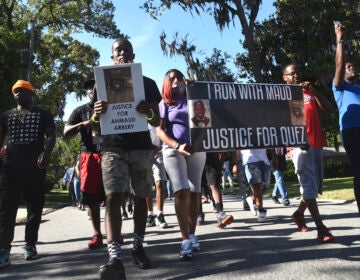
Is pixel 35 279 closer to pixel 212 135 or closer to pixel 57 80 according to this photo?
pixel 212 135

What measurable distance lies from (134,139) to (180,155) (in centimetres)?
65

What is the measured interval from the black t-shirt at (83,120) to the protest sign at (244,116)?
1283 millimetres

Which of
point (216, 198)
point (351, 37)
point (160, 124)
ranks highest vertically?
point (351, 37)

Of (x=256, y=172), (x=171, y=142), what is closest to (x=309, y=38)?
(x=256, y=172)

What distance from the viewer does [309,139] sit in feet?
15.4

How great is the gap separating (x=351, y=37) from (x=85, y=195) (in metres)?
23.2

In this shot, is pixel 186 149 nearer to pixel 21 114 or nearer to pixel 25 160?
pixel 25 160

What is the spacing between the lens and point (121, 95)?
3627 millimetres

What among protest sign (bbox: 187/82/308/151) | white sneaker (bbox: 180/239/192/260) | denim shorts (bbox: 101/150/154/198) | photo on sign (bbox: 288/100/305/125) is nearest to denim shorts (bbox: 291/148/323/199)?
protest sign (bbox: 187/82/308/151)

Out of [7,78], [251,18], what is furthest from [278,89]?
A: [7,78]

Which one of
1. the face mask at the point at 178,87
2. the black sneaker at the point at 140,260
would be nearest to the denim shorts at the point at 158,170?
the face mask at the point at 178,87

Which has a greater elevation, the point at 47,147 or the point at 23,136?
the point at 23,136

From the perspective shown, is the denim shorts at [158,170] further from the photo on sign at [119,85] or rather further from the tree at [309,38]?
the tree at [309,38]

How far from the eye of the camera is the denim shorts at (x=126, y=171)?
3543mm
